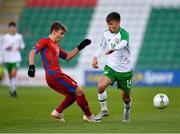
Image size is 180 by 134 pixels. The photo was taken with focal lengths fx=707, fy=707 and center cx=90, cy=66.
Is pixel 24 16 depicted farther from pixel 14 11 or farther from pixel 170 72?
pixel 170 72

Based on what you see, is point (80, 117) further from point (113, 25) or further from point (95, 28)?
point (95, 28)

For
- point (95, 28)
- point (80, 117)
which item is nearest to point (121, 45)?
point (80, 117)

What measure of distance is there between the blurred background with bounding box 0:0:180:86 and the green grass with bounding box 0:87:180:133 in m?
8.78

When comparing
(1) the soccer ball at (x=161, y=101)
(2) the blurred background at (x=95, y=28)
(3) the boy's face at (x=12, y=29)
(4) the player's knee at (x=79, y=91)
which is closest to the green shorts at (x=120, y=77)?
(4) the player's knee at (x=79, y=91)

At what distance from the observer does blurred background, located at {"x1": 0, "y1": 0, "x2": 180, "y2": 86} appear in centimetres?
3061

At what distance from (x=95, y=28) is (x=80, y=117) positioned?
66.4 feet

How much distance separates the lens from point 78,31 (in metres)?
34.9

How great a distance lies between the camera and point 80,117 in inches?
583

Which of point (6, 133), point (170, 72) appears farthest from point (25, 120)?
point (170, 72)

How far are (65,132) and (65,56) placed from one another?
105 inches

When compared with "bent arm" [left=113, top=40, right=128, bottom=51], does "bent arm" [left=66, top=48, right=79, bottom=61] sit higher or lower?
lower

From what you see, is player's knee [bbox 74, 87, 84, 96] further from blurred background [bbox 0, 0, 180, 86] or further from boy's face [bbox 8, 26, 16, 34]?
blurred background [bbox 0, 0, 180, 86]

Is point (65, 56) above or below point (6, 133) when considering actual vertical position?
above

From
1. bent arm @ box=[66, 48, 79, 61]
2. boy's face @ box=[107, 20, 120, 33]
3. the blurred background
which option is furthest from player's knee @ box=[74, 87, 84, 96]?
the blurred background
